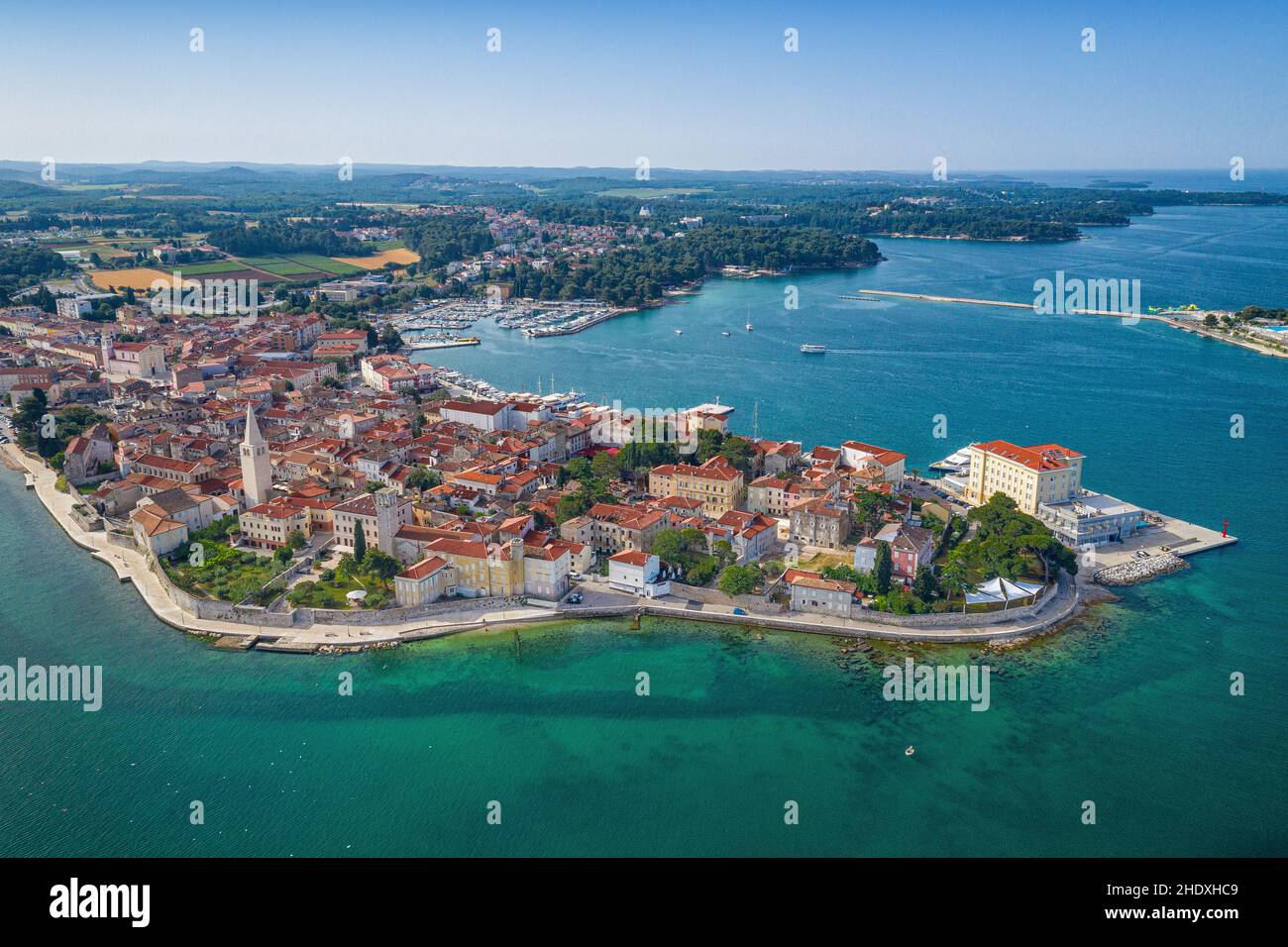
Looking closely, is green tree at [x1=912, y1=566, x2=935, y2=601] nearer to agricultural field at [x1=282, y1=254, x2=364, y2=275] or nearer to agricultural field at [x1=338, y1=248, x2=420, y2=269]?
agricultural field at [x1=282, y1=254, x2=364, y2=275]

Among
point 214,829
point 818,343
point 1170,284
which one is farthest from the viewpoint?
point 1170,284

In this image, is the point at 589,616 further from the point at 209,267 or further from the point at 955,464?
the point at 209,267

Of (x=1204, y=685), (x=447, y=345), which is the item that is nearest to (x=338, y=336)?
(x=447, y=345)

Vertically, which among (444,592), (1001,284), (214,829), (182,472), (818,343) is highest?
(1001,284)

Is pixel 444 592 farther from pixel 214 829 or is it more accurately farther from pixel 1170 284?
pixel 1170 284

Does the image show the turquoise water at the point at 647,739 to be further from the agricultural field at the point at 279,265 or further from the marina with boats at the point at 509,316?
the agricultural field at the point at 279,265

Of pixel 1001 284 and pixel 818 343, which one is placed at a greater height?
pixel 1001 284
